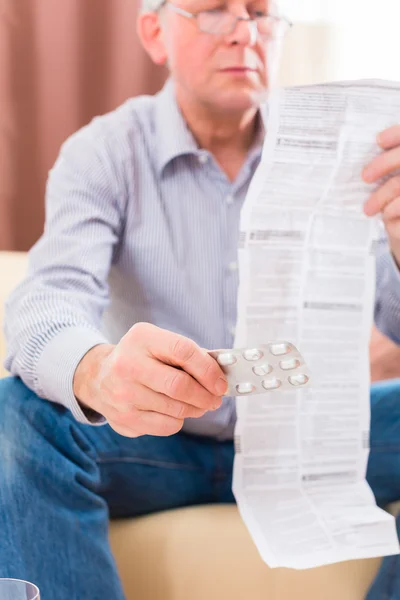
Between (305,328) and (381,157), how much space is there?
0.23 metres

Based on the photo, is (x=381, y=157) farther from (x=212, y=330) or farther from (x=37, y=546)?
(x=37, y=546)

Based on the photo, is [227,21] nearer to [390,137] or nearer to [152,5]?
[152,5]

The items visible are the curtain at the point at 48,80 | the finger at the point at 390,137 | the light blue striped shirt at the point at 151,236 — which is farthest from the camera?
the curtain at the point at 48,80

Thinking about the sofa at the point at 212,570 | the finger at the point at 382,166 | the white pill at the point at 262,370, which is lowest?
the sofa at the point at 212,570

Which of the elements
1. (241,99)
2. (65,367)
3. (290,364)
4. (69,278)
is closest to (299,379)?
(290,364)

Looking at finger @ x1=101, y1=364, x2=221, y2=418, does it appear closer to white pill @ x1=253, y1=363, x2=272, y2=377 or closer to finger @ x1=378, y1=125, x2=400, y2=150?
white pill @ x1=253, y1=363, x2=272, y2=377

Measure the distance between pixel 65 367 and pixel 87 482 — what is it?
0.45 ft

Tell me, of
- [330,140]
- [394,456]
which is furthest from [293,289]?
[394,456]

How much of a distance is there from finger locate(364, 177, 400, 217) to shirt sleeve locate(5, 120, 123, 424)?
361mm

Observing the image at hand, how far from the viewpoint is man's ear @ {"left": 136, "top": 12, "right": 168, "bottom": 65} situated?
1.22m

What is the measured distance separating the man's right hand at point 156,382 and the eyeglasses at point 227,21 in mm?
579

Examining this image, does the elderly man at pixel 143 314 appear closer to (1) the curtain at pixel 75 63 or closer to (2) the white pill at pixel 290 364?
(2) the white pill at pixel 290 364

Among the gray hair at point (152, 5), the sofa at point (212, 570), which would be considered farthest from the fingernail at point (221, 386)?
the gray hair at point (152, 5)

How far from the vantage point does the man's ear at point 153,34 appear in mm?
→ 1219
